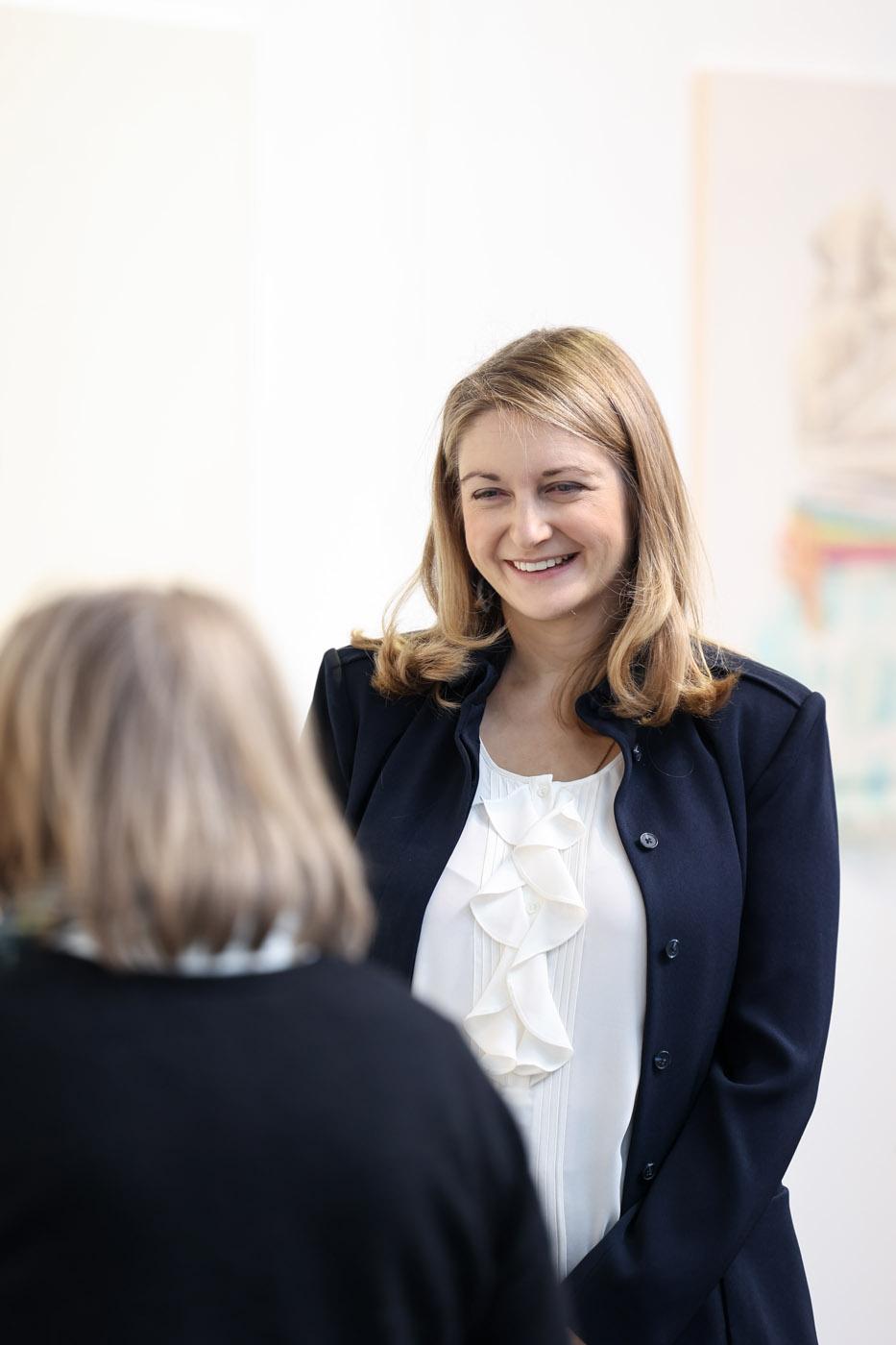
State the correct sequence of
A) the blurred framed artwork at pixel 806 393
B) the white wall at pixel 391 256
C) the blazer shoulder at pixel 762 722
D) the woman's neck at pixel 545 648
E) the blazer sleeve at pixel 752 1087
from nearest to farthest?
the blazer sleeve at pixel 752 1087
the blazer shoulder at pixel 762 722
the woman's neck at pixel 545 648
the white wall at pixel 391 256
the blurred framed artwork at pixel 806 393

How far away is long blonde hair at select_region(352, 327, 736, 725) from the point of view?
1.73m

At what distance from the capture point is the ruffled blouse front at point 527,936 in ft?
5.23

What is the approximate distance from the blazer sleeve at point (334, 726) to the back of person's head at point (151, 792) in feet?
3.12

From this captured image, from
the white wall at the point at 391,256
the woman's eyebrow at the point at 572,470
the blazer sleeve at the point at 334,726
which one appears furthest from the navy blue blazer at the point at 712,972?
the white wall at the point at 391,256

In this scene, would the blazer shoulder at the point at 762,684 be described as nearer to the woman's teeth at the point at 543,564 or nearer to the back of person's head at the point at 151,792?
the woman's teeth at the point at 543,564

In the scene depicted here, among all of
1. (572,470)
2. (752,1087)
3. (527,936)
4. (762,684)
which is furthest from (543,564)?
(752,1087)

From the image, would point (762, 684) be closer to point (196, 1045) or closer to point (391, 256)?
point (196, 1045)

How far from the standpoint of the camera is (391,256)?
2.57 m

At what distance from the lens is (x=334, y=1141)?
85 centimetres

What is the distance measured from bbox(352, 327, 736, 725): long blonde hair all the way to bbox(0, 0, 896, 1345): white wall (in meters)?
0.63

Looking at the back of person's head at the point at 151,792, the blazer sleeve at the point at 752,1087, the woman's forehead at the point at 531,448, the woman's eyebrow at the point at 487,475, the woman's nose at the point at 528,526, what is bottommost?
the blazer sleeve at the point at 752,1087

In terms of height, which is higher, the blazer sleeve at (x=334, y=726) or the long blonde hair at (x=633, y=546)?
the long blonde hair at (x=633, y=546)

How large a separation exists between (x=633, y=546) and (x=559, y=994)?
572 millimetres

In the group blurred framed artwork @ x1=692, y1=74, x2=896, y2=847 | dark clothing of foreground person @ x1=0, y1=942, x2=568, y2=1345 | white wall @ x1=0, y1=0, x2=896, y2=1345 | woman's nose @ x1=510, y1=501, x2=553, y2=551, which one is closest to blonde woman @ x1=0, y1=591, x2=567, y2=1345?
dark clothing of foreground person @ x1=0, y1=942, x2=568, y2=1345
